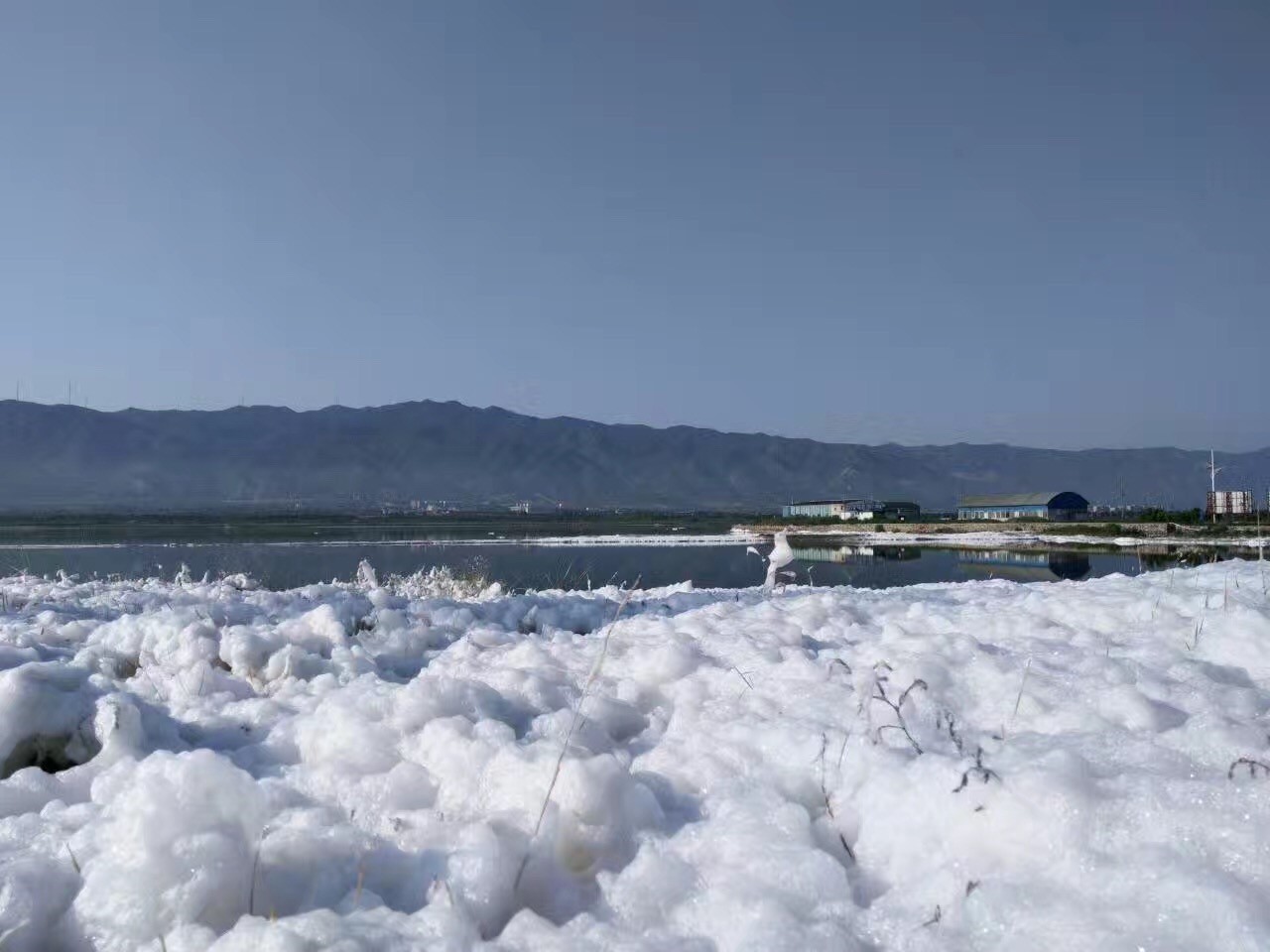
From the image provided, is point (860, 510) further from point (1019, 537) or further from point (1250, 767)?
point (1250, 767)

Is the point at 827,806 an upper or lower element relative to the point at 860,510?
upper

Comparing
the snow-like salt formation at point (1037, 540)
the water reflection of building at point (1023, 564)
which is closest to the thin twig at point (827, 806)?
the water reflection of building at point (1023, 564)

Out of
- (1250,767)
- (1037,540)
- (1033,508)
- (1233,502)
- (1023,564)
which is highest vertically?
(1250,767)

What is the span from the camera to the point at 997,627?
4.90 m

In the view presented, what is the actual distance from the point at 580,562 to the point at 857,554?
13.0 metres

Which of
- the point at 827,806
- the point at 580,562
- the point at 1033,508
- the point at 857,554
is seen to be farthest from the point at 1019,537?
the point at 827,806

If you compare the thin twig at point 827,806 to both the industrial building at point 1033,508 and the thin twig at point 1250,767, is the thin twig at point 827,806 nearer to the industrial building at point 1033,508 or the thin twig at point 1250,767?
the thin twig at point 1250,767

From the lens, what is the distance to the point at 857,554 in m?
35.3

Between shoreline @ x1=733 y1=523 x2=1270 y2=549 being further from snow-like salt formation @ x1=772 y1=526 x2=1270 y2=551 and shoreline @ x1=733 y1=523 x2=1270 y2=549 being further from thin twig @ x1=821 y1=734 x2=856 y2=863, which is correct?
thin twig @ x1=821 y1=734 x2=856 y2=863

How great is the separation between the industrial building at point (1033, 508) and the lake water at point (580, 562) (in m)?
46.2

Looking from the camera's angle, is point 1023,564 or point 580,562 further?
point 1023,564

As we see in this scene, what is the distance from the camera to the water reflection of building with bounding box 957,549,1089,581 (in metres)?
24.6

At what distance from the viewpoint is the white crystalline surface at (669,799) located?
7.01 feet

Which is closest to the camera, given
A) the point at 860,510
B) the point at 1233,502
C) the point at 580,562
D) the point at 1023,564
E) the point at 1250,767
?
the point at 1250,767
